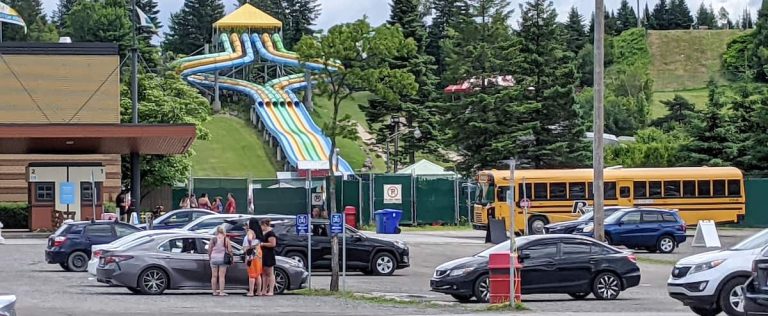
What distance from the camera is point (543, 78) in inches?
2603

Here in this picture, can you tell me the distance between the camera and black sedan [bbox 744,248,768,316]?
15516mm

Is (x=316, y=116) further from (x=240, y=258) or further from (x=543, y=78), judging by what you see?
(x=240, y=258)

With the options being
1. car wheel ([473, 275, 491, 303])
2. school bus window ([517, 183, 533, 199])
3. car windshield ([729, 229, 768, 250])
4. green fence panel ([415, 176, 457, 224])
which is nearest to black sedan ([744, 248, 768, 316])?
car windshield ([729, 229, 768, 250])

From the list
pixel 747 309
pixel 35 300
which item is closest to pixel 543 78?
pixel 35 300

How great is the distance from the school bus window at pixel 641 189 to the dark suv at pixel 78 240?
2272cm

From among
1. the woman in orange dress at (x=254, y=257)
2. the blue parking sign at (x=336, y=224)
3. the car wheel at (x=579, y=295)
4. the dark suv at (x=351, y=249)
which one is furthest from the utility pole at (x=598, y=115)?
the woman in orange dress at (x=254, y=257)

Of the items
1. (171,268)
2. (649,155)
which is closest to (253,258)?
(171,268)

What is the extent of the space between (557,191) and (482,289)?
2513 centimetres

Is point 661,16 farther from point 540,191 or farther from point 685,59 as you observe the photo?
point 540,191

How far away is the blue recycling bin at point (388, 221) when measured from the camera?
53250 millimetres

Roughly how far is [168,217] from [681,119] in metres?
72.6

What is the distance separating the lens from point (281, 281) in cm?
2703

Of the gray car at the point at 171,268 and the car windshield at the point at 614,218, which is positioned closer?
the gray car at the point at 171,268

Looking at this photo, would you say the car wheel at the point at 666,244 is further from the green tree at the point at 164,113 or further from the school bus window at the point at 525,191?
the green tree at the point at 164,113
